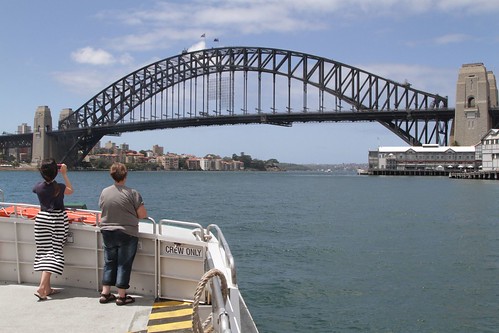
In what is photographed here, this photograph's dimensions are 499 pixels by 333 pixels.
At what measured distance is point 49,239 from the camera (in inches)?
261

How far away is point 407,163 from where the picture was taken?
382ft

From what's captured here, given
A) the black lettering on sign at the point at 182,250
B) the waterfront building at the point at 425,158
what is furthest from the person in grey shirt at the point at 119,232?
the waterfront building at the point at 425,158

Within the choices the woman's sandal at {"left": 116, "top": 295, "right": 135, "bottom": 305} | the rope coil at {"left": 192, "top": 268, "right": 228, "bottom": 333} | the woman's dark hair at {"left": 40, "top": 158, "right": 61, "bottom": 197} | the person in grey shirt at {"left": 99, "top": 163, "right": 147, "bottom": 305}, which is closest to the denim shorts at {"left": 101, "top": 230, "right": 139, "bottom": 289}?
the person in grey shirt at {"left": 99, "top": 163, "right": 147, "bottom": 305}

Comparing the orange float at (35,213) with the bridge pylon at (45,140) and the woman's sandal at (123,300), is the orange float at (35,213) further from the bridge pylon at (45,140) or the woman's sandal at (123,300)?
the bridge pylon at (45,140)

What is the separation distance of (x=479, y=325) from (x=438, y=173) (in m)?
106

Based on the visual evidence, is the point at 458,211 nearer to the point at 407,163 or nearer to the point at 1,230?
the point at 1,230

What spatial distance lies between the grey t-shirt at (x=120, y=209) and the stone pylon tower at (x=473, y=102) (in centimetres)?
10277

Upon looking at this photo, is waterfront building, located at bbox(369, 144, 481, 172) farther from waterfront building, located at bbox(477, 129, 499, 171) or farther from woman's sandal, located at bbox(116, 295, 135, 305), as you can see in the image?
woman's sandal, located at bbox(116, 295, 135, 305)

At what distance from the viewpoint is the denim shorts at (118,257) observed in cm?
631

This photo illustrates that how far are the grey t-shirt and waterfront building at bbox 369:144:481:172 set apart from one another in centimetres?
10491

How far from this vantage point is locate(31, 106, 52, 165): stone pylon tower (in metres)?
126

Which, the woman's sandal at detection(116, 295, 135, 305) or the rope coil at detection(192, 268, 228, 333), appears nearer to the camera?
the rope coil at detection(192, 268, 228, 333)

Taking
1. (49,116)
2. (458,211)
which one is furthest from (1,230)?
(49,116)

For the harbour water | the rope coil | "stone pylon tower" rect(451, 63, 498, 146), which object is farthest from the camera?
"stone pylon tower" rect(451, 63, 498, 146)
